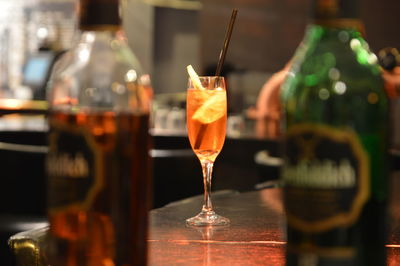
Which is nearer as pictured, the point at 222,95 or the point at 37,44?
the point at 222,95

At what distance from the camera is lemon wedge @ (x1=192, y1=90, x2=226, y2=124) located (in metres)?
1.37

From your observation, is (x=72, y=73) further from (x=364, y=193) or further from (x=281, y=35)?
(x=281, y=35)

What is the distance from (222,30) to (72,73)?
5.89 m

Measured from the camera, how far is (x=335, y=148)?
0.62 metres

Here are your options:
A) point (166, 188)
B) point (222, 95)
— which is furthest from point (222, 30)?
point (222, 95)

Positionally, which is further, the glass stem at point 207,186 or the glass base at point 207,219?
the glass stem at point 207,186

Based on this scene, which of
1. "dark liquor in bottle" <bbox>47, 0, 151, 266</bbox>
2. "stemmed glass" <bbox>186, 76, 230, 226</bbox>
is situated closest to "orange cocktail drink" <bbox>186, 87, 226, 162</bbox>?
"stemmed glass" <bbox>186, 76, 230, 226</bbox>

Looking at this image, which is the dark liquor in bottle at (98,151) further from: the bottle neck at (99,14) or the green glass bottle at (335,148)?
the green glass bottle at (335,148)

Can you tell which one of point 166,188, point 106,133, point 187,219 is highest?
point 106,133

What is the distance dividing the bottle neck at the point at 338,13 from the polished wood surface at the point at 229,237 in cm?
34

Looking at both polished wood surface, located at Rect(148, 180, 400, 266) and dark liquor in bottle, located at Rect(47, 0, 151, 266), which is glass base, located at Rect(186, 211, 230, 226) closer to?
polished wood surface, located at Rect(148, 180, 400, 266)

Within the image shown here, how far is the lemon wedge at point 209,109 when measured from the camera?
137 cm

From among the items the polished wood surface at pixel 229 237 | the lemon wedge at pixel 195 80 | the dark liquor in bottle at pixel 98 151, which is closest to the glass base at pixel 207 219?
the polished wood surface at pixel 229 237

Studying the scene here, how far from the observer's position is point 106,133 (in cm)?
65
